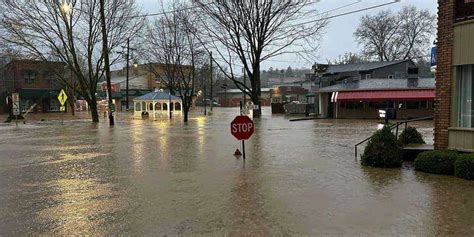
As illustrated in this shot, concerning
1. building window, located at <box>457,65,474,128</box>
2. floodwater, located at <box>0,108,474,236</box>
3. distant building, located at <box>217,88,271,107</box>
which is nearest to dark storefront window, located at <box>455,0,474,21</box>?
building window, located at <box>457,65,474,128</box>

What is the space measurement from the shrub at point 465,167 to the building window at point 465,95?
128 cm

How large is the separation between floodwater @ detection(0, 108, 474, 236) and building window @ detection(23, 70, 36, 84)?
200 feet

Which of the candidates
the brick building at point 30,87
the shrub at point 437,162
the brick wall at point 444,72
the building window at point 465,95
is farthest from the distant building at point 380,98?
the brick building at point 30,87

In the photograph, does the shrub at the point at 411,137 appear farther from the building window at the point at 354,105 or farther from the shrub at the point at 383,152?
the building window at the point at 354,105

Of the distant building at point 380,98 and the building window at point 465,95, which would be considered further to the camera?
the distant building at point 380,98

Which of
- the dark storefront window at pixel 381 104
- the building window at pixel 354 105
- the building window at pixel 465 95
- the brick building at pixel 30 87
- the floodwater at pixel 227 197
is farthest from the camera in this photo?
the brick building at pixel 30 87

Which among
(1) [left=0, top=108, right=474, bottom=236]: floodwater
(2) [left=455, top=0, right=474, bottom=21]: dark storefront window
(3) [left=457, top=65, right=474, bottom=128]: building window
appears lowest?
(1) [left=0, top=108, right=474, bottom=236]: floodwater

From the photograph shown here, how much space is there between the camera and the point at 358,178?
31.8ft

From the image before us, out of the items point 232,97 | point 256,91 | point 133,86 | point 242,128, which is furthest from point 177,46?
point 232,97

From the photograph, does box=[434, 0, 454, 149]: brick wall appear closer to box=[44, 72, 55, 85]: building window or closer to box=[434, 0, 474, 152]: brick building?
box=[434, 0, 474, 152]: brick building

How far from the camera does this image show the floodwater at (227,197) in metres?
6.15

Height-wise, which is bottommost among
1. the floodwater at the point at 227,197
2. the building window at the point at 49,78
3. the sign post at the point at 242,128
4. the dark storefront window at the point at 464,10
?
the floodwater at the point at 227,197

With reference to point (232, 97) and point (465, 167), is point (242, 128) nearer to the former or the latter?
point (465, 167)

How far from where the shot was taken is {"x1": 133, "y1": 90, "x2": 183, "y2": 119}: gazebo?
164ft
